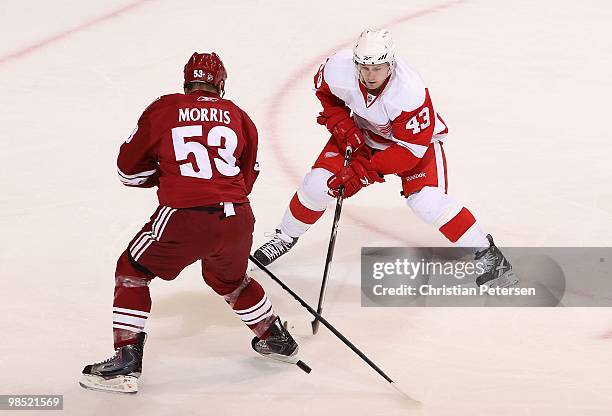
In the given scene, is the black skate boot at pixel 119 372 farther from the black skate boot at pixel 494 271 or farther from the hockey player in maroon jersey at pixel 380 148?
the black skate boot at pixel 494 271

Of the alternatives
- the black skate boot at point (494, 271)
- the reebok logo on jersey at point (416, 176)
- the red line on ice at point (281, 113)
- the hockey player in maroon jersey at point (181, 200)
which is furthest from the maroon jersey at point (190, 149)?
the red line on ice at point (281, 113)

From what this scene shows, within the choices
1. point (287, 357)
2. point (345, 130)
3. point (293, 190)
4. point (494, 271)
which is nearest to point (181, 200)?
point (287, 357)

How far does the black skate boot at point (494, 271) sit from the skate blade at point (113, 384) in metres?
1.46

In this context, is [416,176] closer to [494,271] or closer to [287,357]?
[494,271]

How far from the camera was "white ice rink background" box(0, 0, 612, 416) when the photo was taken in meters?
3.36

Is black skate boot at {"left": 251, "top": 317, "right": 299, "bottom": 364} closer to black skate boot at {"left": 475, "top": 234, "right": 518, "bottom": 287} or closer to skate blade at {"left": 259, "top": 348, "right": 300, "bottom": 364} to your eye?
skate blade at {"left": 259, "top": 348, "right": 300, "bottom": 364}

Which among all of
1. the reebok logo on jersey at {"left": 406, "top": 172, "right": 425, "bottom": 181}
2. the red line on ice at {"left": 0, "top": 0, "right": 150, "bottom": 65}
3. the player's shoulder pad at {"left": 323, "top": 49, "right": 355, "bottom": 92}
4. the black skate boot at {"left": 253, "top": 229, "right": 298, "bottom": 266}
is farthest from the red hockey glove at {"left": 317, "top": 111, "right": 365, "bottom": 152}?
the red line on ice at {"left": 0, "top": 0, "right": 150, "bottom": 65}

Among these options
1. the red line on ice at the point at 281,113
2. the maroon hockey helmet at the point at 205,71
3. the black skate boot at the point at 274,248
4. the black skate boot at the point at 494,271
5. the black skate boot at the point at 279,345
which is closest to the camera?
the maroon hockey helmet at the point at 205,71

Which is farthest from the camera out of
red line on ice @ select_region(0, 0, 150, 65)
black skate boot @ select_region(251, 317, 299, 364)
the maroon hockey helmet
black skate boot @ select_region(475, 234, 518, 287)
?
red line on ice @ select_region(0, 0, 150, 65)

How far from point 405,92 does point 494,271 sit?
0.83 m

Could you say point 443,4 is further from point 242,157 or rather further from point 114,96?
point 242,157

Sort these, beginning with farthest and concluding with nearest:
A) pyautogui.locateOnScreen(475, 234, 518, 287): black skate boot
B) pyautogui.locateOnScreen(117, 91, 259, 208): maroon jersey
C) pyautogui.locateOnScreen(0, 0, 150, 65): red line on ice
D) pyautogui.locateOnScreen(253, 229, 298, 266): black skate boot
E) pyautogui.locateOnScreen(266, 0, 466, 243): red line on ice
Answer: pyautogui.locateOnScreen(0, 0, 150, 65): red line on ice → pyautogui.locateOnScreen(266, 0, 466, 243): red line on ice → pyautogui.locateOnScreen(253, 229, 298, 266): black skate boot → pyautogui.locateOnScreen(475, 234, 518, 287): black skate boot → pyautogui.locateOnScreen(117, 91, 259, 208): maroon jersey

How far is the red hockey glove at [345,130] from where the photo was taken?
3863 mm

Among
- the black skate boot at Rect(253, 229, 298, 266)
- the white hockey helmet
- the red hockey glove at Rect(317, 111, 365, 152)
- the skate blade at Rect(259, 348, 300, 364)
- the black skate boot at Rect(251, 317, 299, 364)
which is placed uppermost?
the white hockey helmet
